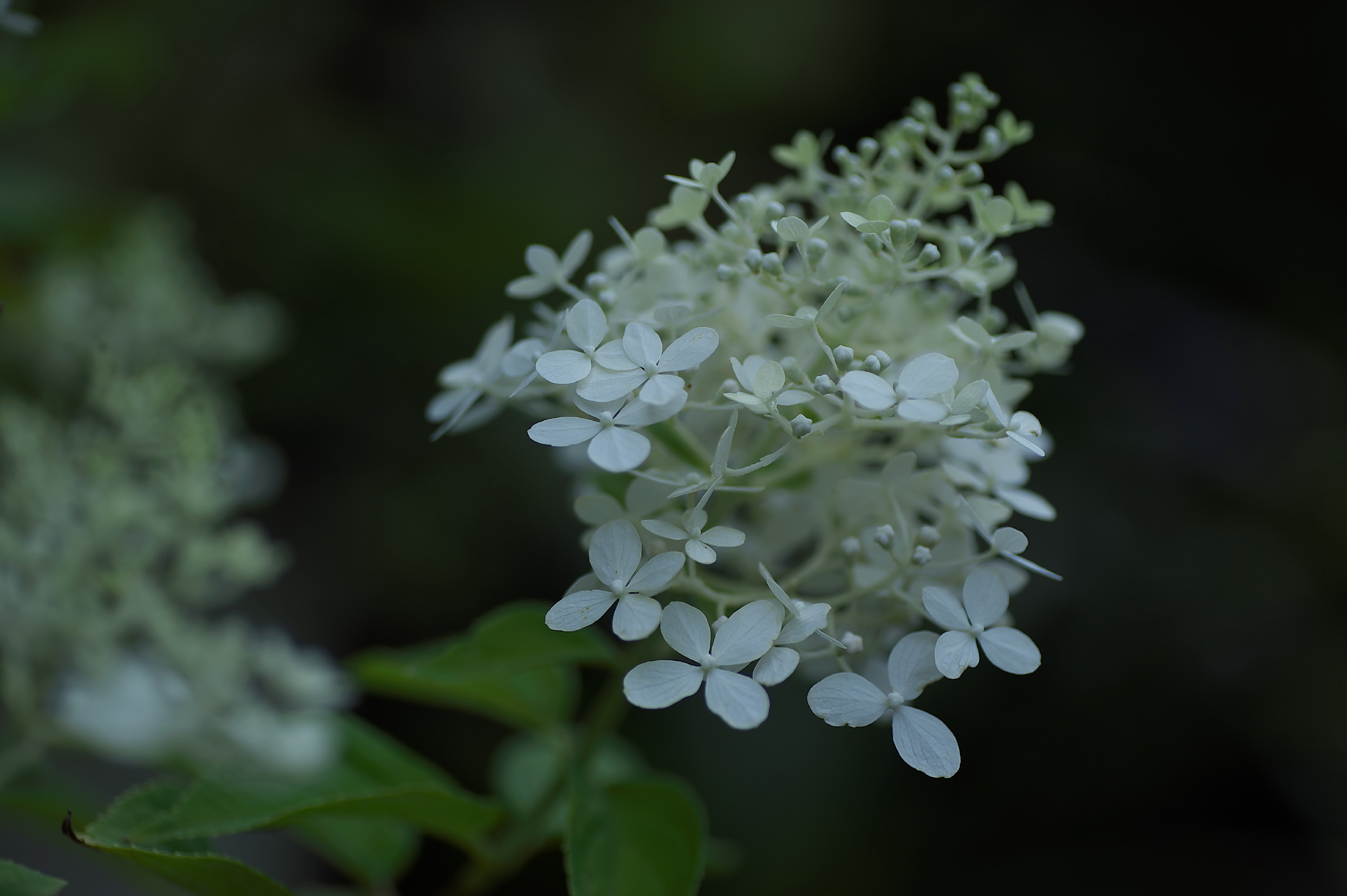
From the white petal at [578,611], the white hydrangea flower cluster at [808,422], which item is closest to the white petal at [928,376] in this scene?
the white hydrangea flower cluster at [808,422]

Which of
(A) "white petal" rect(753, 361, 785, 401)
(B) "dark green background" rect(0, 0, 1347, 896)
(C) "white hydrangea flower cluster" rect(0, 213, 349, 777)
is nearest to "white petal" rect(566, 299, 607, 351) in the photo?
(A) "white petal" rect(753, 361, 785, 401)

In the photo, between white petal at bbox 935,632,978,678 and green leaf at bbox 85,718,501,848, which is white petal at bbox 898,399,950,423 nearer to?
white petal at bbox 935,632,978,678

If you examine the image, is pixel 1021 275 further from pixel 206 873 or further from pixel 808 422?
pixel 206 873

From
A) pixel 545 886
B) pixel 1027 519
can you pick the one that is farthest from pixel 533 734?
Result: pixel 1027 519

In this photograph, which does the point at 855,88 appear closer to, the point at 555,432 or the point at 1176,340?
the point at 1176,340

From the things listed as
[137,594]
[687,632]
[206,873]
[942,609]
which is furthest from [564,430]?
[137,594]

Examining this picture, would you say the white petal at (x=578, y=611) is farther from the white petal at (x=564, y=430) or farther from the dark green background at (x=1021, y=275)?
the dark green background at (x=1021, y=275)
